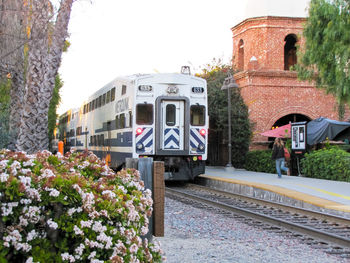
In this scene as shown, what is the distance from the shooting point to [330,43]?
66.2 ft

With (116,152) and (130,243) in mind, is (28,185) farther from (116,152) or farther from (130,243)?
(116,152)

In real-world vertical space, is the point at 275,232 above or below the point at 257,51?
below

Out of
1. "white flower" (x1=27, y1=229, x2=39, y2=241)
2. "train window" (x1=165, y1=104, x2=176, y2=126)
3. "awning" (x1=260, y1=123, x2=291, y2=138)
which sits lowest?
"white flower" (x1=27, y1=229, x2=39, y2=241)

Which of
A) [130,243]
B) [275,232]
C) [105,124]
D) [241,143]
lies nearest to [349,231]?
[275,232]

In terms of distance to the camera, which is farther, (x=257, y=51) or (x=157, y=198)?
(x=257, y=51)

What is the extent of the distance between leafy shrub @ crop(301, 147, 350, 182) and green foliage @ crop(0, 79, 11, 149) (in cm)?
1191

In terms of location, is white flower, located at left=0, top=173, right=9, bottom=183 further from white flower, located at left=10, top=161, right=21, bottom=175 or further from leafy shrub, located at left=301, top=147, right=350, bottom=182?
leafy shrub, located at left=301, top=147, right=350, bottom=182

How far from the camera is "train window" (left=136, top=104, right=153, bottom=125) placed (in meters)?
17.3

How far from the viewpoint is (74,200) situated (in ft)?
11.5

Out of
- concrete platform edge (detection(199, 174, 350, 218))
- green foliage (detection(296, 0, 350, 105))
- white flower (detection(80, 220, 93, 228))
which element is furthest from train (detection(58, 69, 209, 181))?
white flower (detection(80, 220, 93, 228))

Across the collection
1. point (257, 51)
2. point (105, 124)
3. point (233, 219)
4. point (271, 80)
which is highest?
point (257, 51)

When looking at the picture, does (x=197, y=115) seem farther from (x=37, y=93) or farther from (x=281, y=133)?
(x=281, y=133)

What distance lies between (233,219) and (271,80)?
18187 millimetres

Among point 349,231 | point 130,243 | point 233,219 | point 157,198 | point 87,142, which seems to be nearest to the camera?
point 130,243
